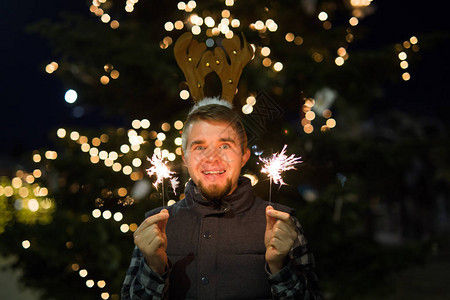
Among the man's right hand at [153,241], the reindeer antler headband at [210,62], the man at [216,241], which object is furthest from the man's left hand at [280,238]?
the reindeer antler headband at [210,62]

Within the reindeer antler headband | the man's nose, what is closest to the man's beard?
the man's nose

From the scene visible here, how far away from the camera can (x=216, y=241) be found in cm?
196

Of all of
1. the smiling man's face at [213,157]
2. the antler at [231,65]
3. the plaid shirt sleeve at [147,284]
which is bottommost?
the plaid shirt sleeve at [147,284]

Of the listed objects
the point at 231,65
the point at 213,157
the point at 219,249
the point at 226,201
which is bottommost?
the point at 219,249

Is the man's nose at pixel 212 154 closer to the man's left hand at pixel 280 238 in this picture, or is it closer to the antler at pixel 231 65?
the man's left hand at pixel 280 238

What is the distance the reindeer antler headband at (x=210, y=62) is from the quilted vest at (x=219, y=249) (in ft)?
2.04

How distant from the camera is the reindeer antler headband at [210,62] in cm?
236

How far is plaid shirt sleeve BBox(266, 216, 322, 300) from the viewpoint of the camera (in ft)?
5.82

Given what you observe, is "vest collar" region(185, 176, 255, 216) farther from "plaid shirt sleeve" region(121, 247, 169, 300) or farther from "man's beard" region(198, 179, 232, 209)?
"plaid shirt sleeve" region(121, 247, 169, 300)

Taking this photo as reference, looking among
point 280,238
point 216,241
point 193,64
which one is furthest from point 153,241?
point 193,64

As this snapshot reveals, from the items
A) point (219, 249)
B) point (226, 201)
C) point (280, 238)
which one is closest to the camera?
point (280, 238)

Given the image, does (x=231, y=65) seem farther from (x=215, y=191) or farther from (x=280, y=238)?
(x=280, y=238)

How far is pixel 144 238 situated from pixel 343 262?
324cm

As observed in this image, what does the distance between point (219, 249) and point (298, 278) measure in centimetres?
39
